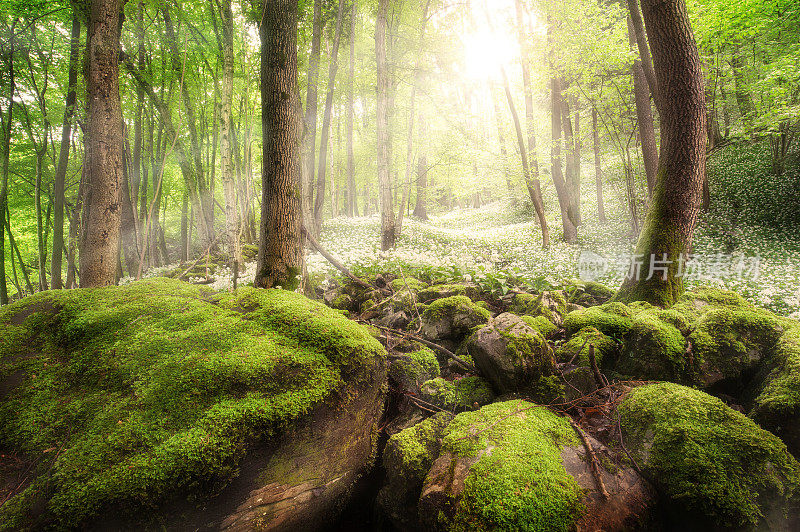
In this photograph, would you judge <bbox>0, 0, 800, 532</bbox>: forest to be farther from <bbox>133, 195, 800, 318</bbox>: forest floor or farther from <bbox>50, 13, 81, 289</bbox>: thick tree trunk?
<bbox>50, 13, 81, 289</bbox>: thick tree trunk

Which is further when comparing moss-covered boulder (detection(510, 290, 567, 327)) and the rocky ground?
moss-covered boulder (detection(510, 290, 567, 327))

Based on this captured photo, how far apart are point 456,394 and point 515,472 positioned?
3.60 feet

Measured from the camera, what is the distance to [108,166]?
17.0 feet

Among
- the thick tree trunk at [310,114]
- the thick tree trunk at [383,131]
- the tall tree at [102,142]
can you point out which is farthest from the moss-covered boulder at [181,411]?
the thick tree trunk at [383,131]

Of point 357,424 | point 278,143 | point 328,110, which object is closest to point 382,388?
point 357,424

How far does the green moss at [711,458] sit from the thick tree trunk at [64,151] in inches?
495

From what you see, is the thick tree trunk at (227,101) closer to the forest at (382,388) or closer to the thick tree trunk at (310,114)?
the forest at (382,388)

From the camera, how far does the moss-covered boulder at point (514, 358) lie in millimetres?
2945

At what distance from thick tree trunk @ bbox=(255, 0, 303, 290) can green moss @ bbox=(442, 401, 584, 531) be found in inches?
130

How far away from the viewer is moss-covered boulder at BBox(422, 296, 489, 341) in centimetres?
439

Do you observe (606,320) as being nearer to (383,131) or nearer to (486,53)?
(383,131)

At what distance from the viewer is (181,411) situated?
Answer: 1.95m

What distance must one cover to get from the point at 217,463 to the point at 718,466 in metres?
3.17

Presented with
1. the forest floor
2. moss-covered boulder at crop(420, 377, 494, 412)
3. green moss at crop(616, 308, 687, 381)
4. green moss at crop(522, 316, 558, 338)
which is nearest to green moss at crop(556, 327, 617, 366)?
green moss at crop(616, 308, 687, 381)
